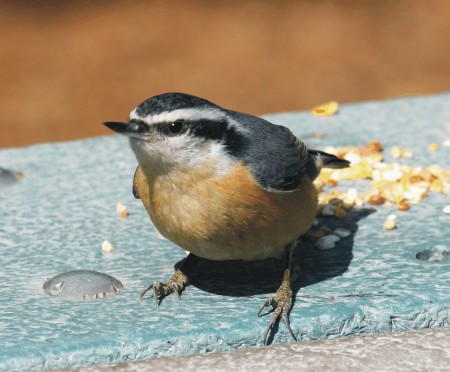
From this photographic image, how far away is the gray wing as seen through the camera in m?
3.13

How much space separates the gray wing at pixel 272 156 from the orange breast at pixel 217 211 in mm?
39

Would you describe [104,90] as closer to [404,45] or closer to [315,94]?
[315,94]

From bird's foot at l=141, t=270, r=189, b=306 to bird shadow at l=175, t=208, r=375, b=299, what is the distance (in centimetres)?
7

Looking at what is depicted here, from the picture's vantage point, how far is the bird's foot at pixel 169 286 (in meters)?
3.16

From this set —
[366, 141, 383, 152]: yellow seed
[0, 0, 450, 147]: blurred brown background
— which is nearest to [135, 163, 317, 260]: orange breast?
[366, 141, 383, 152]: yellow seed

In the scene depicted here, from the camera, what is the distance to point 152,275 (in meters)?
3.43

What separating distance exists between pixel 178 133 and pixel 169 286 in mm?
560

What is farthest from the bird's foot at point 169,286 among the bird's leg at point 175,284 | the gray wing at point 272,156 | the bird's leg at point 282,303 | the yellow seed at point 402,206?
the yellow seed at point 402,206

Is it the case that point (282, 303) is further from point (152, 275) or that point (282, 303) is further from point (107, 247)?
point (107, 247)

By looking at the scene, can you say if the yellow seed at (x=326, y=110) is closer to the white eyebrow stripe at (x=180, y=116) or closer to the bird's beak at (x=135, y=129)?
the white eyebrow stripe at (x=180, y=116)

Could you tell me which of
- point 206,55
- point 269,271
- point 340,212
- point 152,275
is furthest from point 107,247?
point 206,55

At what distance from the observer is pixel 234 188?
10.0ft

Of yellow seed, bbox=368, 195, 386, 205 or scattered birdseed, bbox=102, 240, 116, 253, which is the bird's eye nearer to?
scattered birdseed, bbox=102, 240, 116, 253

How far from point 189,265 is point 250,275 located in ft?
0.77
